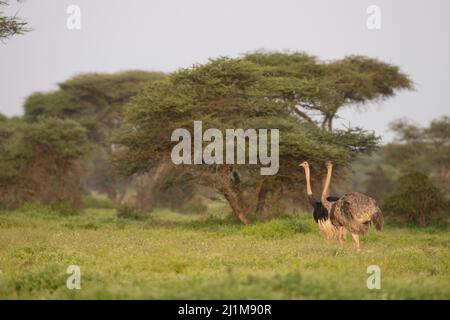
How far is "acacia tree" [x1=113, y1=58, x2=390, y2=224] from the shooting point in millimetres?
20734

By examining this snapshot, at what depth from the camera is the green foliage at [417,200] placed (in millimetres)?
23000

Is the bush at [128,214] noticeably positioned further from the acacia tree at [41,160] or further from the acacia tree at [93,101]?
the acacia tree at [93,101]

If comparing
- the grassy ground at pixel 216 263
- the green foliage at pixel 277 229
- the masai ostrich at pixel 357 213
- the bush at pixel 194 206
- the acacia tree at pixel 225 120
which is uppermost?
the acacia tree at pixel 225 120

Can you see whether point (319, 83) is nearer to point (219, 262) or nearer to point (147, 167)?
point (147, 167)

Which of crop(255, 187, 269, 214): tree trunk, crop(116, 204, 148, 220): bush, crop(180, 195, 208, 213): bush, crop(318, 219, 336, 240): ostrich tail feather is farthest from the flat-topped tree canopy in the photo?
crop(318, 219, 336, 240): ostrich tail feather

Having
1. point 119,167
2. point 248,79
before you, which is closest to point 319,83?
point 248,79

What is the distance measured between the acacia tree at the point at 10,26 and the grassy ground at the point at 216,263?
477 cm

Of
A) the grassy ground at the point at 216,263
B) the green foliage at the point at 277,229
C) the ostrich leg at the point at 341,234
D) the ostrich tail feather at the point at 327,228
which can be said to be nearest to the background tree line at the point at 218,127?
the green foliage at the point at 277,229

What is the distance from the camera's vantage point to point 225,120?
21.9 meters

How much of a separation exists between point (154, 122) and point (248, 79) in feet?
9.87

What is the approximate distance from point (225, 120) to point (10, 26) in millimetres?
6706

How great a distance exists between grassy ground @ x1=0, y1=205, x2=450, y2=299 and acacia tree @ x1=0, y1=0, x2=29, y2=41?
4.77 m

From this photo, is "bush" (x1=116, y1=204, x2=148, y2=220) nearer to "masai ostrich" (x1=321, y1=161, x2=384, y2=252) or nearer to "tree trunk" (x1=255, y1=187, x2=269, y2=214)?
"tree trunk" (x1=255, y1=187, x2=269, y2=214)
